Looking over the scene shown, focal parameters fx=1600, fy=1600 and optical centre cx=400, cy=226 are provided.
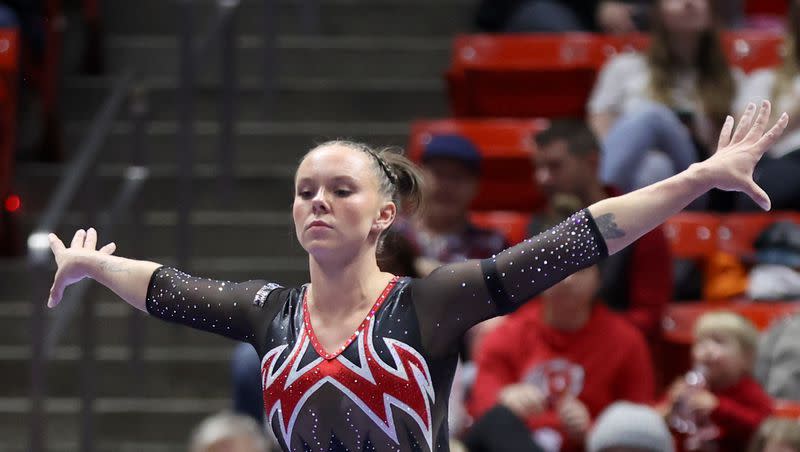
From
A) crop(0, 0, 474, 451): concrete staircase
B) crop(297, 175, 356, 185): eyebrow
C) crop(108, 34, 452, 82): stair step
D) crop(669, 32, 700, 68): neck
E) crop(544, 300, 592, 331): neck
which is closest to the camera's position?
crop(297, 175, 356, 185): eyebrow

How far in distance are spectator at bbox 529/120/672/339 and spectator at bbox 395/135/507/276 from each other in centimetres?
23

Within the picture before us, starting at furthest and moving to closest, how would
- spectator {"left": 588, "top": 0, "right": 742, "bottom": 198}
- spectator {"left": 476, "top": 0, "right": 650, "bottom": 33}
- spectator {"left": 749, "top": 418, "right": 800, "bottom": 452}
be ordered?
spectator {"left": 476, "top": 0, "right": 650, "bottom": 33}
spectator {"left": 588, "top": 0, "right": 742, "bottom": 198}
spectator {"left": 749, "top": 418, "right": 800, "bottom": 452}

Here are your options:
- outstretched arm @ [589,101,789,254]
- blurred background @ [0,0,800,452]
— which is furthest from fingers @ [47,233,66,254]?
blurred background @ [0,0,800,452]

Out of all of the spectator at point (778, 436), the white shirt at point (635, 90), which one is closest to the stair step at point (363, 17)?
the white shirt at point (635, 90)

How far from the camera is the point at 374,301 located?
11.6ft

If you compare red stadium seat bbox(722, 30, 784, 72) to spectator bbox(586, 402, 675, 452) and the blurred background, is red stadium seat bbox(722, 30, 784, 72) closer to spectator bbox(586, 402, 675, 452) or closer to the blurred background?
the blurred background

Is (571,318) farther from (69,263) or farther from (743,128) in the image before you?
(69,263)

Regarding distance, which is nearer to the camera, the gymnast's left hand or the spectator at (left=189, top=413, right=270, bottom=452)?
the gymnast's left hand

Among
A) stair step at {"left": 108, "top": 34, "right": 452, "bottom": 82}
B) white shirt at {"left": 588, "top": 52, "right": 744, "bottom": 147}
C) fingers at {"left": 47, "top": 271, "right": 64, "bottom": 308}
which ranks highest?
stair step at {"left": 108, "top": 34, "right": 452, "bottom": 82}

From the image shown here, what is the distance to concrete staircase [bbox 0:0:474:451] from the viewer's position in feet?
21.6

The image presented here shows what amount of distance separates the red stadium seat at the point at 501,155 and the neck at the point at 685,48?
678mm

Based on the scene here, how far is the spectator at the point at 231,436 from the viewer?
5.12 m

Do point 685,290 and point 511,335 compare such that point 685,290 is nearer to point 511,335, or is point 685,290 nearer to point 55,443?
point 511,335

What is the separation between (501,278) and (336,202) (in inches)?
15.7
